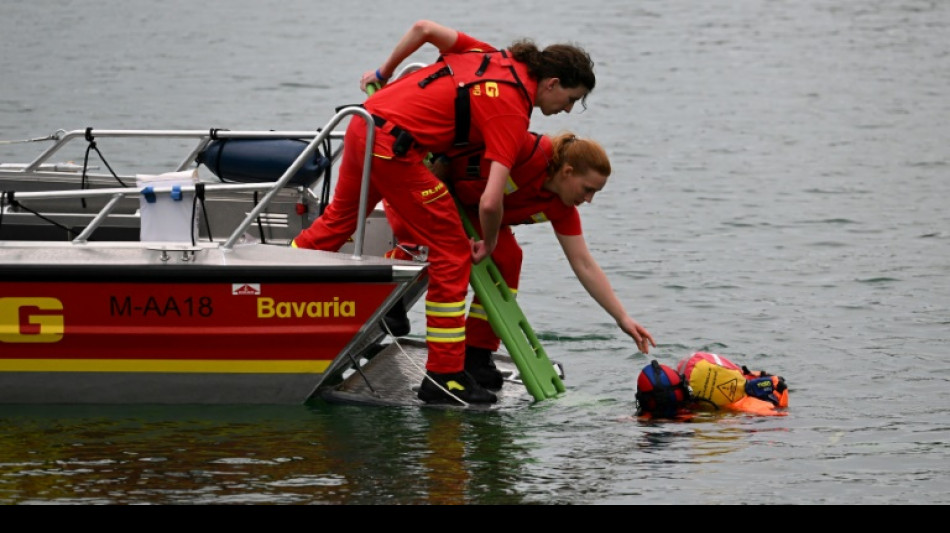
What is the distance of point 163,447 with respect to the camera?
7.62 m

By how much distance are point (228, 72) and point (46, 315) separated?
55.9 feet

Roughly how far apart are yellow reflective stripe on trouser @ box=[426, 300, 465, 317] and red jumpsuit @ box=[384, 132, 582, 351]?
367 millimetres

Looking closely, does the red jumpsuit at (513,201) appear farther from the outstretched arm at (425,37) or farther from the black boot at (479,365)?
the outstretched arm at (425,37)

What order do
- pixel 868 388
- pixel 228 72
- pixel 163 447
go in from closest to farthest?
pixel 163 447 → pixel 868 388 → pixel 228 72

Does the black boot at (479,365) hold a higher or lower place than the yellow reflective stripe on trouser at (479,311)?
lower

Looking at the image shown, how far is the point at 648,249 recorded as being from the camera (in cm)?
1366

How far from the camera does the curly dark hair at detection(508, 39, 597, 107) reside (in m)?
7.60

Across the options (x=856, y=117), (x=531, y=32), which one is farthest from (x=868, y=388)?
(x=531, y=32)

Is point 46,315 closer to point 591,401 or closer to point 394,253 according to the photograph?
point 394,253

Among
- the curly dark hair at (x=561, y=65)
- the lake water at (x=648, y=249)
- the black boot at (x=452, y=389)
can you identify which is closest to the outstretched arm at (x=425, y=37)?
the curly dark hair at (x=561, y=65)

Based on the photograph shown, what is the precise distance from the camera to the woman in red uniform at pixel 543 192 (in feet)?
26.1

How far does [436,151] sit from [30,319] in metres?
2.10

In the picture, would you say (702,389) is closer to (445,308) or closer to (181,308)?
(445,308)

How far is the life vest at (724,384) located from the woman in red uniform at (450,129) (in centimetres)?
123
